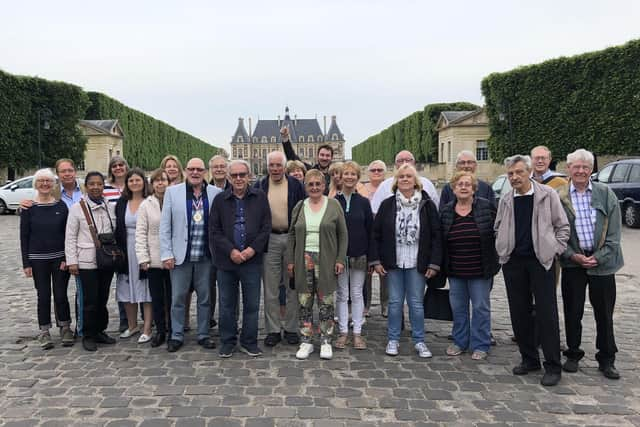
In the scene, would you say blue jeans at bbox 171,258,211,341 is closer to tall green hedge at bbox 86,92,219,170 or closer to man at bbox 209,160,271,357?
man at bbox 209,160,271,357

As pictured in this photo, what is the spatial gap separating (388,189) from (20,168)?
29310mm

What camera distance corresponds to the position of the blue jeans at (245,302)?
16.3 feet

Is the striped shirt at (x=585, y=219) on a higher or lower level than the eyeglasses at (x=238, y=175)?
lower

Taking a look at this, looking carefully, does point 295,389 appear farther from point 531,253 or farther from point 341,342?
point 531,253

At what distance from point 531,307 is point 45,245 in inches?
188

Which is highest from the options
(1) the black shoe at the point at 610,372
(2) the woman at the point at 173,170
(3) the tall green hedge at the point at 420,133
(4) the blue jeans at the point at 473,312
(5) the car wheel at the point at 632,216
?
(3) the tall green hedge at the point at 420,133

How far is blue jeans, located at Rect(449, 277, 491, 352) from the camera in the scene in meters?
4.82

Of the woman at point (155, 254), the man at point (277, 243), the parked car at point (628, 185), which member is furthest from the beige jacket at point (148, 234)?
the parked car at point (628, 185)

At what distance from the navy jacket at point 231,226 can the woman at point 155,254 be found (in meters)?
0.67

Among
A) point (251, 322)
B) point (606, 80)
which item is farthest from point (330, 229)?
point (606, 80)

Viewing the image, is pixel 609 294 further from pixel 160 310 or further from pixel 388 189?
pixel 160 310

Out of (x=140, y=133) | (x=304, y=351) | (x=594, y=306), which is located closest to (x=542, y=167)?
(x=594, y=306)

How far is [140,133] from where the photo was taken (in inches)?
1970

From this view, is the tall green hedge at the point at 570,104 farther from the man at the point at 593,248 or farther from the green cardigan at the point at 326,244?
the green cardigan at the point at 326,244
